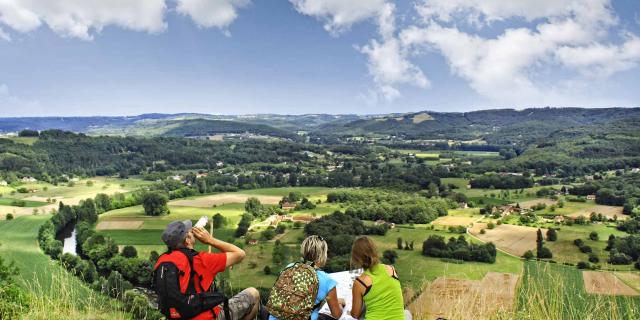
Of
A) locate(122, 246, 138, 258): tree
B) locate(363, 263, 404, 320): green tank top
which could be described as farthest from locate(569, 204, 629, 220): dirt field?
locate(363, 263, 404, 320): green tank top

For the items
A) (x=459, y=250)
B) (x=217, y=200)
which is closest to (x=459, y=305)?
(x=459, y=250)

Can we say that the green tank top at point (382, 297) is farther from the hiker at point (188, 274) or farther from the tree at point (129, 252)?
the tree at point (129, 252)

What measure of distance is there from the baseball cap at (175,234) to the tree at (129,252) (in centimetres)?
4504

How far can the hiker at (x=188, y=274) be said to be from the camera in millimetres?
4660

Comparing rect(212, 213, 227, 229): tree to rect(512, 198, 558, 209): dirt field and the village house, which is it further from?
rect(512, 198, 558, 209): dirt field

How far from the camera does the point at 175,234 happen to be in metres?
4.83

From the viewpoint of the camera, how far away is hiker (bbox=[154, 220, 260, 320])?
466 centimetres

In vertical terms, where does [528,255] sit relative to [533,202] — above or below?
above

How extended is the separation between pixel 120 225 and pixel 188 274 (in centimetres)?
6280

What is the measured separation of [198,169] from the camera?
133 metres

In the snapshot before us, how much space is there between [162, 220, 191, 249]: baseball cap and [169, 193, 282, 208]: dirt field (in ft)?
238

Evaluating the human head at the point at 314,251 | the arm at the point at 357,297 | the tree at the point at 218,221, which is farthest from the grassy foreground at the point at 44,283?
the tree at the point at 218,221

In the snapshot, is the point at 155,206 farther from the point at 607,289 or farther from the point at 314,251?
the point at 314,251

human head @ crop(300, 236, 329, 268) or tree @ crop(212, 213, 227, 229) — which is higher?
human head @ crop(300, 236, 329, 268)
